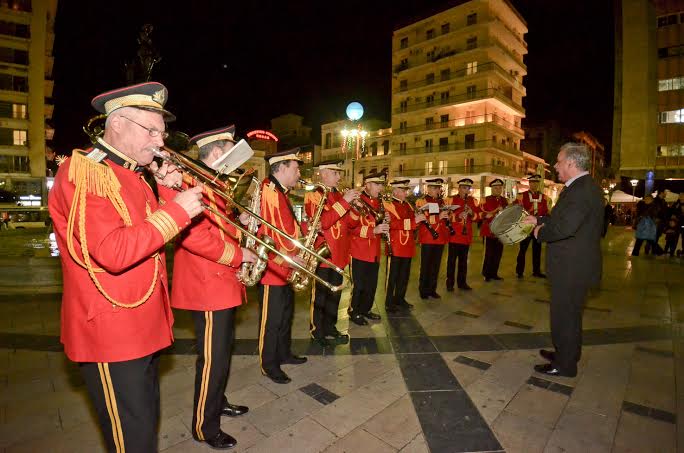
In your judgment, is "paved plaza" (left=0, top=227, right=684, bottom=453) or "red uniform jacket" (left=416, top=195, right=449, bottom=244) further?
"red uniform jacket" (left=416, top=195, right=449, bottom=244)

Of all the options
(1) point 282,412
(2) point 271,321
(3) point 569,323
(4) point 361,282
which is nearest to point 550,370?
(3) point 569,323

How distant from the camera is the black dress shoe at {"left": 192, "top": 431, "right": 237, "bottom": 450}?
2795mm

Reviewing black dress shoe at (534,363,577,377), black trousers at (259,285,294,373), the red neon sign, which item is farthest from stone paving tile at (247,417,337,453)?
the red neon sign

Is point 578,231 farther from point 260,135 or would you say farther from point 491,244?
point 260,135

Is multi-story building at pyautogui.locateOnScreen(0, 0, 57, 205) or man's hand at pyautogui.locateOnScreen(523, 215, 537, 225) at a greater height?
multi-story building at pyautogui.locateOnScreen(0, 0, 57, 205)

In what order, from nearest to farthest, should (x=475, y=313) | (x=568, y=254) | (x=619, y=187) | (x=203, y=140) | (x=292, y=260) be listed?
(x=292, y=260), (x=203, y=140), (x=568, y=254), (x=475, y=313), (x=619, y=187)

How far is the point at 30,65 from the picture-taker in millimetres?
38250

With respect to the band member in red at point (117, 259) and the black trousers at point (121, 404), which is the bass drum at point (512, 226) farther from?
the black trousers at point (121, 404)

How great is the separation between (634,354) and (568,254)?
1.96 meters

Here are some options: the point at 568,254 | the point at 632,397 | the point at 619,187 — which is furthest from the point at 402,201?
the point at 619,187

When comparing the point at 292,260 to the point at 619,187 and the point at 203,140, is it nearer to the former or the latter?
the point at 203,140

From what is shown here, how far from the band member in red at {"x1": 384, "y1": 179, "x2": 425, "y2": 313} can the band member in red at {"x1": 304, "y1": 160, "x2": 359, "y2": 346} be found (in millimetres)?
1477

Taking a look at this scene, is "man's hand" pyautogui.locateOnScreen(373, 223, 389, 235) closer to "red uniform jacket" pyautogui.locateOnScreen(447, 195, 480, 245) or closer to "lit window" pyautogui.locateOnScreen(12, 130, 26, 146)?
"red uniform jacket" pyautogui.locateOnScreen(447, 195, 480, 245)

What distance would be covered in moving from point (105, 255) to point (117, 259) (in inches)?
2.3
